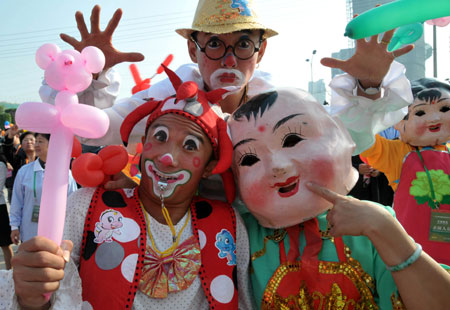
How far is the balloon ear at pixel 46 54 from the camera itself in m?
1.41

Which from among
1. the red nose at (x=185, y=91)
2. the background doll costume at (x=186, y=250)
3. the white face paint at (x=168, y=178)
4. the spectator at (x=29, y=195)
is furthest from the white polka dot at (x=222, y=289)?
the spectator at (x=29, y=195)

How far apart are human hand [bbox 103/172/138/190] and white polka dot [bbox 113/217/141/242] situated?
0.22 meters

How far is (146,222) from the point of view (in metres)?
1.76

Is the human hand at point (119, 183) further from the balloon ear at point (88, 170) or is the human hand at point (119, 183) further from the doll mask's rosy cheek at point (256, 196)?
the doll mask's rosy cheek at point (256, 196)

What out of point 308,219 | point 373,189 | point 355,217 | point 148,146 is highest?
point 148,146

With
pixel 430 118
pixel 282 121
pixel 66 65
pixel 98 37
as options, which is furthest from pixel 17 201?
pixel 430 118

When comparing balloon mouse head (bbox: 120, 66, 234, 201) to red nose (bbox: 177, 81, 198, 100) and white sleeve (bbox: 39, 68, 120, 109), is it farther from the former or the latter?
white sleeve (bbox: 39, 68, 120, 109)

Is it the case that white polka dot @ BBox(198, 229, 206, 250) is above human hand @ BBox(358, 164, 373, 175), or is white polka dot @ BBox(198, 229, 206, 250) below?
above

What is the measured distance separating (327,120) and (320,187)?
1.12ft

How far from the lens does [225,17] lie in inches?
92.2

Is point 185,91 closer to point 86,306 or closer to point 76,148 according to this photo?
point 76,148

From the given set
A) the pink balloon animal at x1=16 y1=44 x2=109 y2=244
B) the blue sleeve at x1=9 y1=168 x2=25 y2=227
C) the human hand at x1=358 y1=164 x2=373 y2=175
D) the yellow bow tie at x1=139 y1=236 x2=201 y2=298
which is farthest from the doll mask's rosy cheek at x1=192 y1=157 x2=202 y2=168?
the human hand at x1=358 y1=164 x2=373 y2=175

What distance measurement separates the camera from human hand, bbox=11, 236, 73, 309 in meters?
1.29

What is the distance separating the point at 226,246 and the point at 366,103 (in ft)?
3.27
